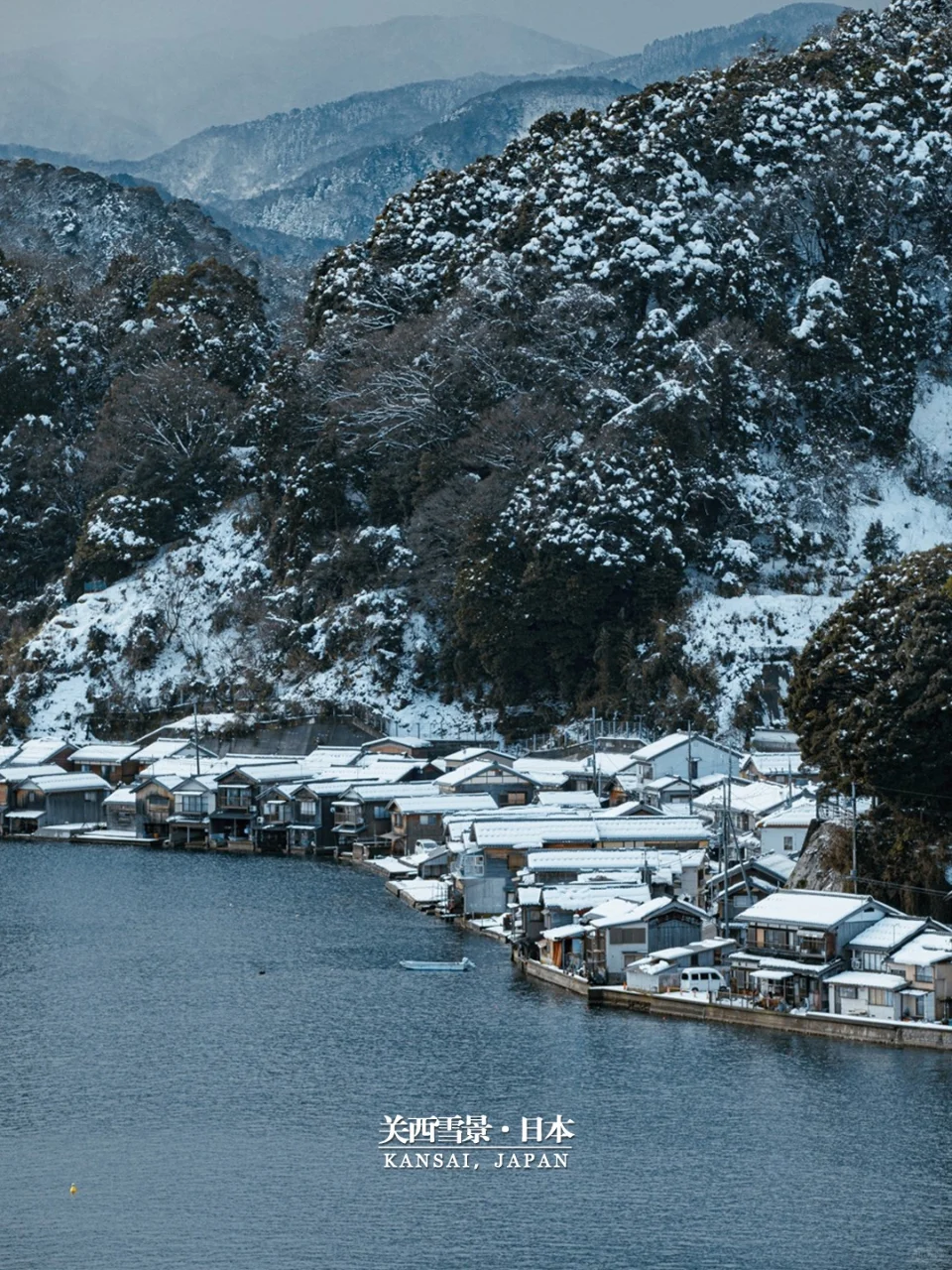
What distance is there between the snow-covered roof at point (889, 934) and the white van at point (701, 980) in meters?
2.23

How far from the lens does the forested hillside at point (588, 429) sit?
53.3m

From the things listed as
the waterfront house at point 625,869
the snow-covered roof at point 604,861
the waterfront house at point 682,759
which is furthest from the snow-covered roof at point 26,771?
the waterfront house at point 625,869

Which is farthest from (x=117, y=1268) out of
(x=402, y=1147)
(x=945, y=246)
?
(x=945, y=246)

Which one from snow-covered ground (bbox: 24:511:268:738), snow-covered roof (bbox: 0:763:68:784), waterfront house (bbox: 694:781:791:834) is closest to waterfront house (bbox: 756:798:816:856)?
waterfront house (bbox: 694:781:791:834)

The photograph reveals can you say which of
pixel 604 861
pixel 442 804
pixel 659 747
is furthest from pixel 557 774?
pixel 604 861

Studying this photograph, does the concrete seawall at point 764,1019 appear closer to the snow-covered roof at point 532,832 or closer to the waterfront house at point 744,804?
the snow-covered roof at point 532,832

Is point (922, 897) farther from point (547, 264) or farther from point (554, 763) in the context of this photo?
point (547, 264)

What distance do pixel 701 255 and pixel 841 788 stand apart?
27.6 meters

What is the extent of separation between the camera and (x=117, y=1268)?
65.5ft

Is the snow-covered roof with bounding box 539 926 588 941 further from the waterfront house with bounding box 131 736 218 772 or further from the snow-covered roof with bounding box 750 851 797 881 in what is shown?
the waterfront house with bounding box 131 736 218 772

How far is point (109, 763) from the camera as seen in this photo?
55750 millimetres

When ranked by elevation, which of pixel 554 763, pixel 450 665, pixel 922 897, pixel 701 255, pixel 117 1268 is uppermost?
pixel 701 255

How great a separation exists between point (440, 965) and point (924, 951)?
8542 millimetres

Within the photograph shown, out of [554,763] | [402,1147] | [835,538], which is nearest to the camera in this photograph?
[402,1147]
